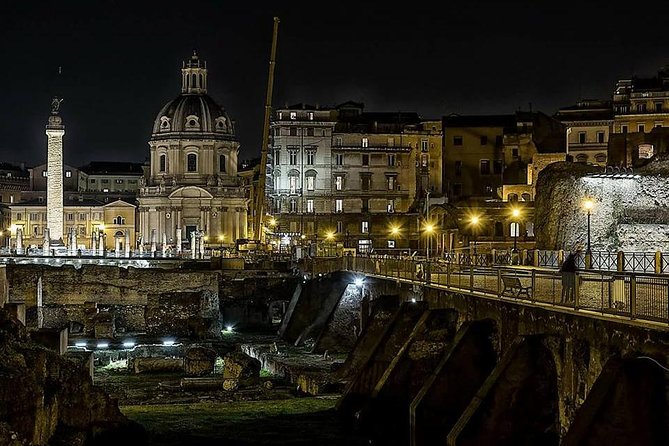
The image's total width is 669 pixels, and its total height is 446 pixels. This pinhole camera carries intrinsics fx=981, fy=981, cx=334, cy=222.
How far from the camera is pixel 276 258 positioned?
82562mm

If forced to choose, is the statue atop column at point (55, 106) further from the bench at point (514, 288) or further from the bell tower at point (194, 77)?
the bench at point (514, 288)

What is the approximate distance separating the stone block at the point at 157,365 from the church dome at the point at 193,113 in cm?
8667

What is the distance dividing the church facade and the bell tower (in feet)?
0.44

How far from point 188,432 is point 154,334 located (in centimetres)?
2987

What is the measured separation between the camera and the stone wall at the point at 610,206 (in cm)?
5388

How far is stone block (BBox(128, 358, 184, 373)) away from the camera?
142ft

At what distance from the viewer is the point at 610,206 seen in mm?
54562

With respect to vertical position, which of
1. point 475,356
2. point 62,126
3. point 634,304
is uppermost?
point 62,126

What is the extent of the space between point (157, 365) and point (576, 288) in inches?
1025

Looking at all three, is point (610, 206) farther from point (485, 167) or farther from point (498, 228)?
point (485, 167)

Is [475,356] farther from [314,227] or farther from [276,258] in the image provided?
[314,227]

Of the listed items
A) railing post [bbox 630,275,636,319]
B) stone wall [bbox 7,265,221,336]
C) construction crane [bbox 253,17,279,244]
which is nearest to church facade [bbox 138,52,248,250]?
construction crane [bbox 253,17,279,244]

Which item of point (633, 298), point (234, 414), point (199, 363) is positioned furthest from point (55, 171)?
point (633, 298)

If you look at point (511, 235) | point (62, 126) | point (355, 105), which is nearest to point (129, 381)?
point (511, 235)
